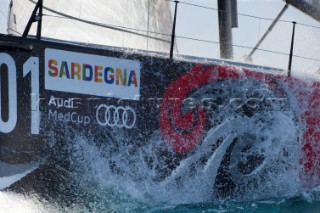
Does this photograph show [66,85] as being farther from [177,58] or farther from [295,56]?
[295,56]

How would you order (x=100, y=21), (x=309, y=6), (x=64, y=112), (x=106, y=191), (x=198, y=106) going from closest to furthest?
1. (x=64, y=112)
2. (x=106, y=191)
3. (x=198, y=106)
4. (x=100, y=21)
5. (x=309, y=6)

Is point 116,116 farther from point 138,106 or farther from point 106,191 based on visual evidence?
point 106,191

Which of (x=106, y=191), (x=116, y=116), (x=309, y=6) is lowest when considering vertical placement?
(x=106, y=191)

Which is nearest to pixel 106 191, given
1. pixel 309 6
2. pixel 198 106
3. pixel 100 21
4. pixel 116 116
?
pixel 116 116

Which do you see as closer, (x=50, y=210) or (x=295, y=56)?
(x=50, y=210)

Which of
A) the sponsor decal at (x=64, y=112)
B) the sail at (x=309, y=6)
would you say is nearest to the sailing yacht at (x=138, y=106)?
the sponsor decal at (x=64, y=112)

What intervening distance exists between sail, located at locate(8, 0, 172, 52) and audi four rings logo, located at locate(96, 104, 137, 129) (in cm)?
73

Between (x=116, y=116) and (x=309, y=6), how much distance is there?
9.61 feet

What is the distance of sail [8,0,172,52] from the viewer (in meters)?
5.34

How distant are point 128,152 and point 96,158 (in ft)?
0.82

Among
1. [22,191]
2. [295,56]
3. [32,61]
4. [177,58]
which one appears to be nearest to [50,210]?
[22,191]

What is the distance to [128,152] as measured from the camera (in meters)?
4.86

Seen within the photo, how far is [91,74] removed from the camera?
15.6 ft

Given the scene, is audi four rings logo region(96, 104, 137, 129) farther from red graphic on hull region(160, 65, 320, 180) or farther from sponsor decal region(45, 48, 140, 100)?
red graphic on hull region(160, 65, 320, 180)
